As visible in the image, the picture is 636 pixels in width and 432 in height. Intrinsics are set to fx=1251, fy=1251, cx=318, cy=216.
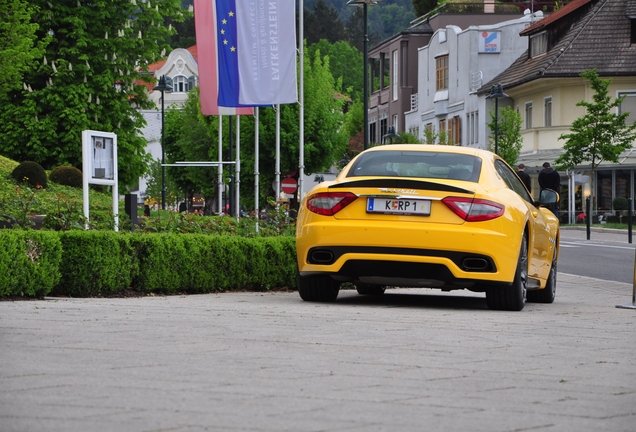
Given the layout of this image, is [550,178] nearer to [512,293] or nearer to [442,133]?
[512,293]

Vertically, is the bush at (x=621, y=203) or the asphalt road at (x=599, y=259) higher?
the bush at (x=621, y=203)

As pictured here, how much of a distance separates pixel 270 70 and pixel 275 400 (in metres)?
20.6

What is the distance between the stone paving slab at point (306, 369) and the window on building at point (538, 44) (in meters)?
54.7

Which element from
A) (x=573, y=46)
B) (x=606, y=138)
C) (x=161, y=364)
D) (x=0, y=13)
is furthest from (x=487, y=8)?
(x=161, y=364)

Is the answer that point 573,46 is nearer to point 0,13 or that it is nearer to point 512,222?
point 0,13

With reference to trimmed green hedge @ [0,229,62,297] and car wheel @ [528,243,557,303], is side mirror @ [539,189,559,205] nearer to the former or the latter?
car wheel @ [528,243,557,303]

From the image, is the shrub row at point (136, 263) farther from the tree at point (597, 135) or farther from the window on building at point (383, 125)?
the window on building at point (383, 125)

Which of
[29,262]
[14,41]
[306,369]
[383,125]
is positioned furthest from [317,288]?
[383,125]

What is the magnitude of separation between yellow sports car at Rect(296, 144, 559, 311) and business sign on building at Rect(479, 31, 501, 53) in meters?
61.1

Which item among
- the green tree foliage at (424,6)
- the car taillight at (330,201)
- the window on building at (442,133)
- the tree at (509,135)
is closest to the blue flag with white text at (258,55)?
the car taillight at (330,201)

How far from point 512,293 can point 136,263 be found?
3654 mm

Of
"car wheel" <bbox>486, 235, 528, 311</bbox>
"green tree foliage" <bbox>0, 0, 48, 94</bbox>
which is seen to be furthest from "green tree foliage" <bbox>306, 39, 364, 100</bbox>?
"car wheel" <bbox>486, 235, 528, 311</bbox>

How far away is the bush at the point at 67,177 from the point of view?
37438 millimetres

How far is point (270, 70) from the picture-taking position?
84.4ft
